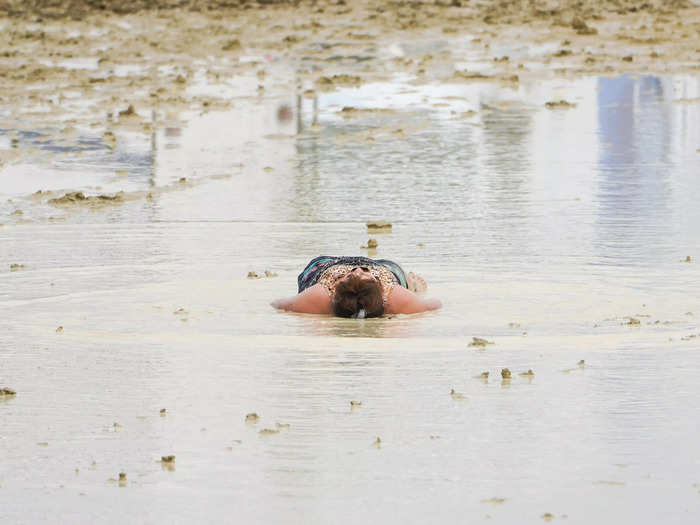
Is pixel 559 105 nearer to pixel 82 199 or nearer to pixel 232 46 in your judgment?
pixel 82 199

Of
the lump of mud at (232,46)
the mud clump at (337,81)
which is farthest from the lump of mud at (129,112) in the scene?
the lump of mud at (232,46)

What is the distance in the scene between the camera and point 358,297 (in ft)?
29.2

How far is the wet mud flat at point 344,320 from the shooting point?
5.61 meters

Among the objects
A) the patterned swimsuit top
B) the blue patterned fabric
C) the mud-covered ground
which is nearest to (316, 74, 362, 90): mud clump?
the mud-covered ground

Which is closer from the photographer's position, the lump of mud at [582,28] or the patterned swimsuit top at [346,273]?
the patterned swimsuit top at [346,273]

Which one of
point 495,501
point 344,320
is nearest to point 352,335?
point 344,320

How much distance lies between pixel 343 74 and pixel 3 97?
496 centimetres

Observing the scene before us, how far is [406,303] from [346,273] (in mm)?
499

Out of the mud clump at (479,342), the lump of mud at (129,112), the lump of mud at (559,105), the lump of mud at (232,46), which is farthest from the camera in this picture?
the lump of mud at (232,46)

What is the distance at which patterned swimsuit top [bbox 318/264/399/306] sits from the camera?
9031mm

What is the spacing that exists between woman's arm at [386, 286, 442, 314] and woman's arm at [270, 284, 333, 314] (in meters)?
0.34

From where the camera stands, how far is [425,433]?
6180 mm

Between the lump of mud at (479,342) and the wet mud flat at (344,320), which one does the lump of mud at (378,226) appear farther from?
the lump of mud at (479,342)

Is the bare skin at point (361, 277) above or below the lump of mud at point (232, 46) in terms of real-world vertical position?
below
